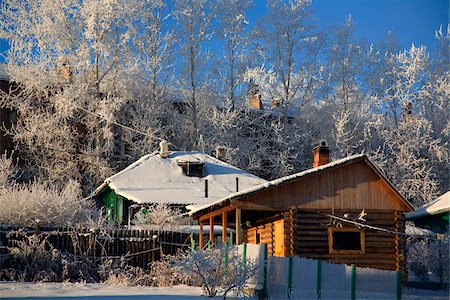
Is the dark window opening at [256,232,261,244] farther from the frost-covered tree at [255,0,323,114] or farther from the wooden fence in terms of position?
the frost-covered tree at [255,0,323,114]

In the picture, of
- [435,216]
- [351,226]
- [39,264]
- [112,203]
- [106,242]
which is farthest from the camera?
[112,203]

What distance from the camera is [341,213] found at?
23.8 meters

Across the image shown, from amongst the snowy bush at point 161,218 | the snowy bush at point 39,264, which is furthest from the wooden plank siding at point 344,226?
the snowy bush at point 39,264

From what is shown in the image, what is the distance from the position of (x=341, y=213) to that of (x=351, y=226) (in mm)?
599

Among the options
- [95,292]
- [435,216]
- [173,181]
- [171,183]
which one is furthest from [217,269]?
[435,216]

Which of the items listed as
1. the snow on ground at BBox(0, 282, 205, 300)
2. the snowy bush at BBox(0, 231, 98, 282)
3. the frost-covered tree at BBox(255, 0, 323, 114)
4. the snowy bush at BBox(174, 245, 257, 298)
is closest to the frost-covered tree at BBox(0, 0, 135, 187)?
the frost-covered tree at BBox(255, 0, 323, 114)

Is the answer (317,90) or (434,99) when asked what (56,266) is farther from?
(434,99)

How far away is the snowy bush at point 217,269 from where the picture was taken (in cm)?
1711

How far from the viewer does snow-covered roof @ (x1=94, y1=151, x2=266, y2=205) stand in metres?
32.9

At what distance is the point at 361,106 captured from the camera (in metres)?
47.7

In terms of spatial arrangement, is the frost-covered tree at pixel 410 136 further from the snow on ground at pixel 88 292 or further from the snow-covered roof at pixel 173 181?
the snow on ground at pixel 88 292

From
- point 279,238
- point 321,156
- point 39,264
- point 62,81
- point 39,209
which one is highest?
point 62,81

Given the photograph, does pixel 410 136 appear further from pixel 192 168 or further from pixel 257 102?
pixel 192 168

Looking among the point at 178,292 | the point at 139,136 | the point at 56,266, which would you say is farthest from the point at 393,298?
the point at 139,136
